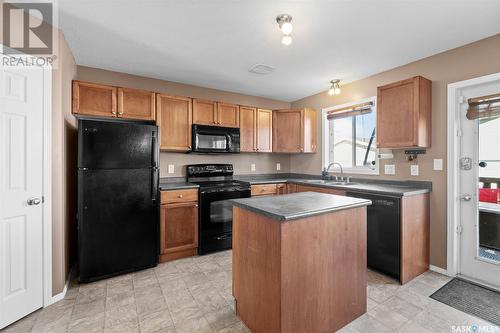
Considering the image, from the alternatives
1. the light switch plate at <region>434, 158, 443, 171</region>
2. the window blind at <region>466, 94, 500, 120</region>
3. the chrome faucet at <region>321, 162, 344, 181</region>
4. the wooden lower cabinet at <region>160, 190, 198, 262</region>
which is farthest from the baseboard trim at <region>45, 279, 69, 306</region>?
the window blind at <region>466, 94, 500, 120</region>

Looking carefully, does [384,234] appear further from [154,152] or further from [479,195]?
[154,152]

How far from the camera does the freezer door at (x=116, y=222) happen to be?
8.11ft

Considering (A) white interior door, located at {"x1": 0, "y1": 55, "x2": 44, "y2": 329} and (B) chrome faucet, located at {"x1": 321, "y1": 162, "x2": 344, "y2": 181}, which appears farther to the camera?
(B) chrome faucet, located at {"x1": 321, "y1": 162, "x2": 344, "y2": 181}

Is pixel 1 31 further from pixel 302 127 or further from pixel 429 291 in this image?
pixel 429 291

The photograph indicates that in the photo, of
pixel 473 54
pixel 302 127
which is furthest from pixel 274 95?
pixel 473 54

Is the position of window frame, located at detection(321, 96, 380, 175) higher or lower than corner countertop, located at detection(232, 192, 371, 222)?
higher

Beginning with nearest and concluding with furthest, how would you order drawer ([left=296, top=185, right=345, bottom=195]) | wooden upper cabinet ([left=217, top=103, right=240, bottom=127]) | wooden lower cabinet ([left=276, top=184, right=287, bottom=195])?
drawer ([left=296, top=185, right=345, bottom=195]) → wooden upper cabinet ([left=217, top=103, right=240, bottom=127]) → wooden lower cabinet ([left=276, top=184, right=287, bottom=195])

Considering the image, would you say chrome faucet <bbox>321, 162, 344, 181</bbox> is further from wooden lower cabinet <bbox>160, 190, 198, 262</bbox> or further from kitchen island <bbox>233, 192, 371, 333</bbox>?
wooden lower cabinet <bbox>160, 190, 198, 262</bbox>

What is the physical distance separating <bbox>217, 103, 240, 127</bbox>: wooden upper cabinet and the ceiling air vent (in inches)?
31.3

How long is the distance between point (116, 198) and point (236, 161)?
2153 millimetres

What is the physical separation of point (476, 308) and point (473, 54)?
96.9 inches

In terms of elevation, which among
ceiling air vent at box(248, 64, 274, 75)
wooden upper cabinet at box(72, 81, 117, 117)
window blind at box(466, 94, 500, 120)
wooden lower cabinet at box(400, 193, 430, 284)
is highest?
ceiling air vent at box(248, 64, 274, 75)

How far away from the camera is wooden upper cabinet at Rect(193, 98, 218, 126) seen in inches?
142

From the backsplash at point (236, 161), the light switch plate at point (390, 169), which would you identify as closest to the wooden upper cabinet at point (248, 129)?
the backsplash at point (236, 161)
